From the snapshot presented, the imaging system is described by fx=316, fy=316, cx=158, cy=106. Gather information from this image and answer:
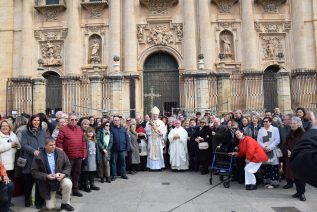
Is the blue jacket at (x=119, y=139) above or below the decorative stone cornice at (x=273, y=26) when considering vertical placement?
below

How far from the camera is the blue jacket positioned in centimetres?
1008

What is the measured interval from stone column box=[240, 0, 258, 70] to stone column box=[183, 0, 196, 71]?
334cm

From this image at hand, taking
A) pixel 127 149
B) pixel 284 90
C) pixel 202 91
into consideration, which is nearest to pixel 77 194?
pixel 127 149

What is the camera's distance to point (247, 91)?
19.7 metres

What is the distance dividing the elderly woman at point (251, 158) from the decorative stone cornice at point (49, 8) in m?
17.5

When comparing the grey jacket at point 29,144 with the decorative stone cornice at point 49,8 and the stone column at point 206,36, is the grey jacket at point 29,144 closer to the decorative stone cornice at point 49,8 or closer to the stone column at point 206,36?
the stone column at point 206,36

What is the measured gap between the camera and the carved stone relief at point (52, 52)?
71.5 ft

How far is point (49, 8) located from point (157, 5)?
7.46 m

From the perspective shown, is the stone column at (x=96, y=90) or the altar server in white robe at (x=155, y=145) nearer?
the altar server in white robe at (x=155, y=145)

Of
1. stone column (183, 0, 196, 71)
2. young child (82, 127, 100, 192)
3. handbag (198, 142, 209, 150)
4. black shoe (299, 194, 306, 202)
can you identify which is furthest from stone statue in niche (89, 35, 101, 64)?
black shoe (299, 194, 306, 202)

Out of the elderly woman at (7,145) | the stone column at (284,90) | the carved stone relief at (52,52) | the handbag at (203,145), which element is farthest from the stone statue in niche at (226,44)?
the elderly woman at (7,145)

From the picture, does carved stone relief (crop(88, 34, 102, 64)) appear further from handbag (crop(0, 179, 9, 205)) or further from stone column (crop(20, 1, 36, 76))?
handbag (crop(0, 179, 9, 205))

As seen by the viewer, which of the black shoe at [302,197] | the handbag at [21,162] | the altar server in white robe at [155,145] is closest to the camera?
the handbag at [21,162]

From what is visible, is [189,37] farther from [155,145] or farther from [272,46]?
[155,145]
